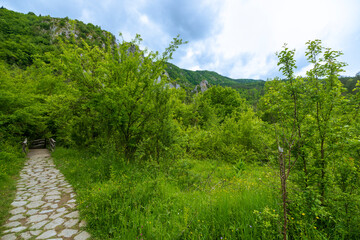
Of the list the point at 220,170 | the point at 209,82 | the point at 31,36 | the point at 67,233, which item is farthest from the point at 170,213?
the point at 209,82

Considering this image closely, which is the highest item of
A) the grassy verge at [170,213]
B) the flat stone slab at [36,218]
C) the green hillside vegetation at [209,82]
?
the green hillside vegetation at [209,82]

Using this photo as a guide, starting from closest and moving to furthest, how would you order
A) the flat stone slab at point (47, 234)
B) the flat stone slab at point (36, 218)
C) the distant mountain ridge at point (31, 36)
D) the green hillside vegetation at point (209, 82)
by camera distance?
the flat stone slab at point (47, 234)
the flat stone slab at point (36, 218)
the distant mountain ridge at point (31, 36)
the green hillside vegetation at point (209, 82)

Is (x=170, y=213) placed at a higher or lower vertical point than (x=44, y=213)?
higher

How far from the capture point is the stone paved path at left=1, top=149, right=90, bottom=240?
2756 millimetres

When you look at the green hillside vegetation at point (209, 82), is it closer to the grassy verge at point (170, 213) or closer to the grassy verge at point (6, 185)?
the grassy verge at point (170, 213)

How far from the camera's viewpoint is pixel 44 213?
350 cm

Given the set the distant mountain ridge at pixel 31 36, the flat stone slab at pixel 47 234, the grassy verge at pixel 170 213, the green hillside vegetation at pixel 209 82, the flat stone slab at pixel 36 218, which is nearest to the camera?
the grassy verge at pixel 170 213

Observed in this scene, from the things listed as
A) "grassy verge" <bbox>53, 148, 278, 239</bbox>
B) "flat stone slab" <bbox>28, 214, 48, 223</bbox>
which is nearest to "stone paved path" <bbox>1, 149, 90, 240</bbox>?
"flat stone slab" <bbox>28, 214, 48, 223</bbox>

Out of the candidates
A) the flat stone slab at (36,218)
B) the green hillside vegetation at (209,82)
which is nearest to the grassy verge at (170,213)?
the flat stone slab at (36,218)

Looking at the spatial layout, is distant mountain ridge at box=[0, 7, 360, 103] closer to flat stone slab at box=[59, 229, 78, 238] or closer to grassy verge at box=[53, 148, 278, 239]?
grassy verge at box=[53, 148, 278, 239]

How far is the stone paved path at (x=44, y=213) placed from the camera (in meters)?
2.76

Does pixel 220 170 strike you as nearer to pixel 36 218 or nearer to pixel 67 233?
pixel 67 233

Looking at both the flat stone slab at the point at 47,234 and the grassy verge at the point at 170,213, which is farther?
the flat stone slab at the point at 47,234

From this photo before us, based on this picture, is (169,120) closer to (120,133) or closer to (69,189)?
(120,133)
